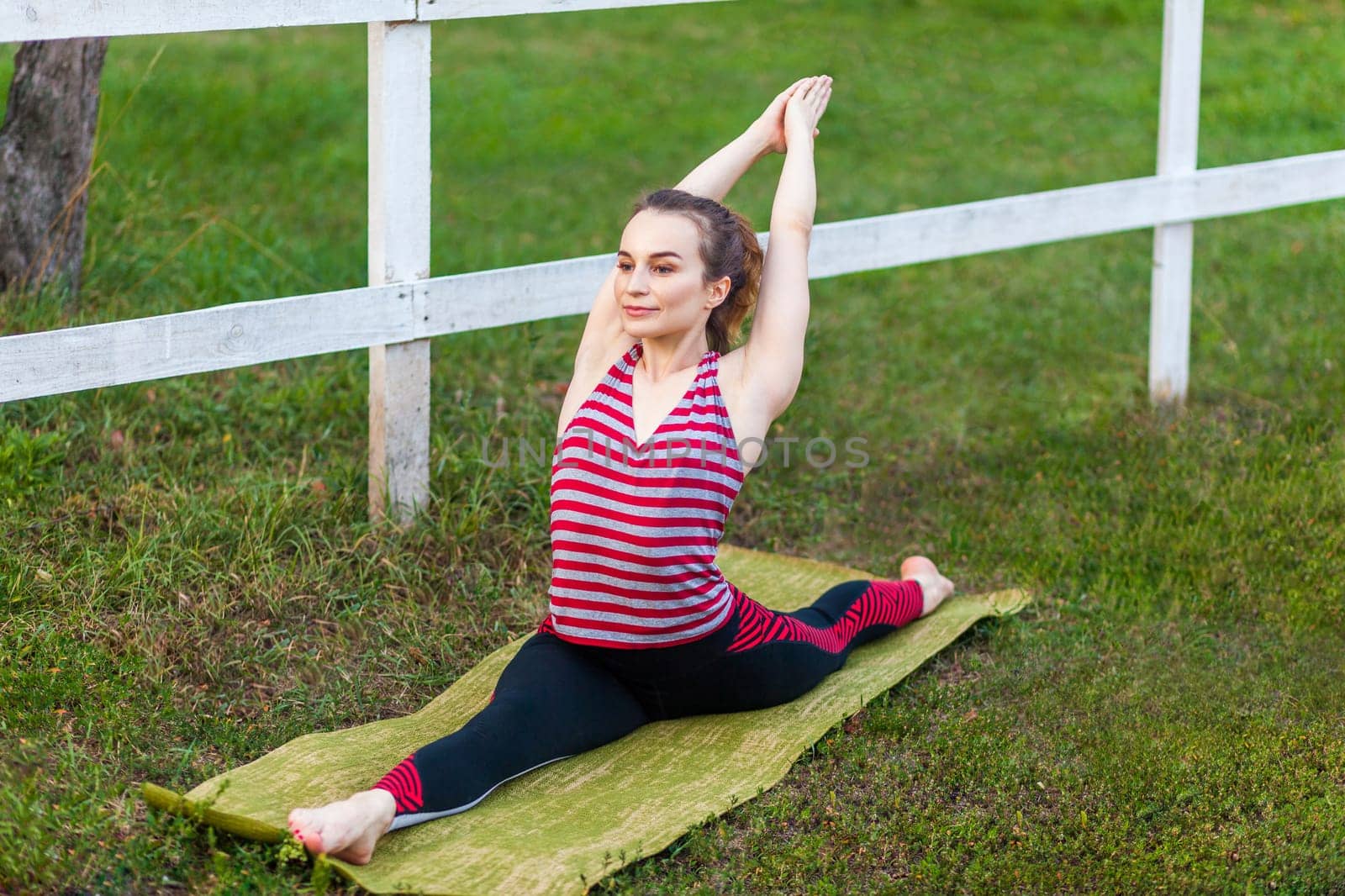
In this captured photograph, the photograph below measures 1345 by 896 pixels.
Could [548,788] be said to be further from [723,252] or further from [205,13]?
[205,13]

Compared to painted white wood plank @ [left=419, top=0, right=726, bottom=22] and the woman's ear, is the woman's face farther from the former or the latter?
painted white wood plank @ [left=419, top=0, right=726, bottom=22]

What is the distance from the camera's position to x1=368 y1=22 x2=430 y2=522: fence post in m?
3.56

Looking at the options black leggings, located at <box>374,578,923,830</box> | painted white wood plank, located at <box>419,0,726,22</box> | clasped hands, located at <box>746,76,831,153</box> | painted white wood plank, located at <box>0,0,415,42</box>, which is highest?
painted white wood plank, located at <box>419,0,726,22</box>

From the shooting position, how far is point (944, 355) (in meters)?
5.73

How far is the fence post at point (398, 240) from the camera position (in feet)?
11.7

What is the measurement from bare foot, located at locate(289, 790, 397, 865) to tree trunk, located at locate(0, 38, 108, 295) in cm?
268

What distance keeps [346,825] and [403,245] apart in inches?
65.3

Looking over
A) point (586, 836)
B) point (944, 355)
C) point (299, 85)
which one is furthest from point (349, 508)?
point (299, 85)

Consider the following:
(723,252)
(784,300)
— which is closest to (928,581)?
(784,300)

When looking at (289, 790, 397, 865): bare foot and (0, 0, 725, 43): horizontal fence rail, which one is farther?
(0, 0, 725, 43): horizontal fence rail

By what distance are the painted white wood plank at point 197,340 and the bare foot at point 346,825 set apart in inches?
48.6

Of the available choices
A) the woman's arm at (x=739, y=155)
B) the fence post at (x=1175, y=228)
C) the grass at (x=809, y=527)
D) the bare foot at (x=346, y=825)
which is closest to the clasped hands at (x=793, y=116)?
the woman's arm at (x=739, y=155)

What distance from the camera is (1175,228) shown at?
16.2 ft

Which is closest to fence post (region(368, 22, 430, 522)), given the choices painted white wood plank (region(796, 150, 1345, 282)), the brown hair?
the brown hair
